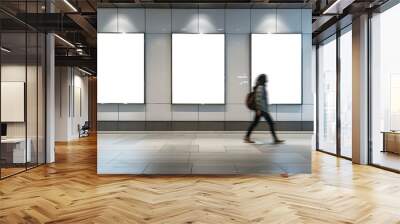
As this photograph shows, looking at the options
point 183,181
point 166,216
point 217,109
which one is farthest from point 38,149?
point 166,216

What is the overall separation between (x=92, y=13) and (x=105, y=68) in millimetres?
2347

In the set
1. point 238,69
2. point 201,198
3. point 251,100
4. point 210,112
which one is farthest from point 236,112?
point 201,198

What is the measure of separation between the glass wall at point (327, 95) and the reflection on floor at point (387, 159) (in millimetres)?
2308

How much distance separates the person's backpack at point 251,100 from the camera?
656 cm

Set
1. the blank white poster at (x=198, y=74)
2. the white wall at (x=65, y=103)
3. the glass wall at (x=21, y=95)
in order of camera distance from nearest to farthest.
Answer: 1. the blank white poster at (x=198, y=74)
2. the glass wall at (x=21, y=95)
3. the white wall at (x=65, y=103)

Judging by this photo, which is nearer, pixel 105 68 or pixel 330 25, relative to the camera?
pixel 105 68

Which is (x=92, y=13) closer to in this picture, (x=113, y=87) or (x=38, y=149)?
(x=113, y=87)

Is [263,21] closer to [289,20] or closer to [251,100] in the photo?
[289,20]

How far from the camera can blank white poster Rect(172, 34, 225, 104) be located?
21.2ft

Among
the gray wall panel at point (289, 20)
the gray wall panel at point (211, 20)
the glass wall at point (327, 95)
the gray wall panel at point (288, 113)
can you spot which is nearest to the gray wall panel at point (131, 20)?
the gray wall panel at point (211, 20)

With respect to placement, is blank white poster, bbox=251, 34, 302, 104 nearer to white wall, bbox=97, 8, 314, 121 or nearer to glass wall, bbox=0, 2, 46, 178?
white wall, bbox=97, 8, 314, 121

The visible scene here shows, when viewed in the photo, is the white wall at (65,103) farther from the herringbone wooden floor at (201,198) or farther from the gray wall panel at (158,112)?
the gray wall panel at (158,112)

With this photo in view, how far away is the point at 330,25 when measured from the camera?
9.21m

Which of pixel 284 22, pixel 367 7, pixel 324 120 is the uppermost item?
pixel 367 7
